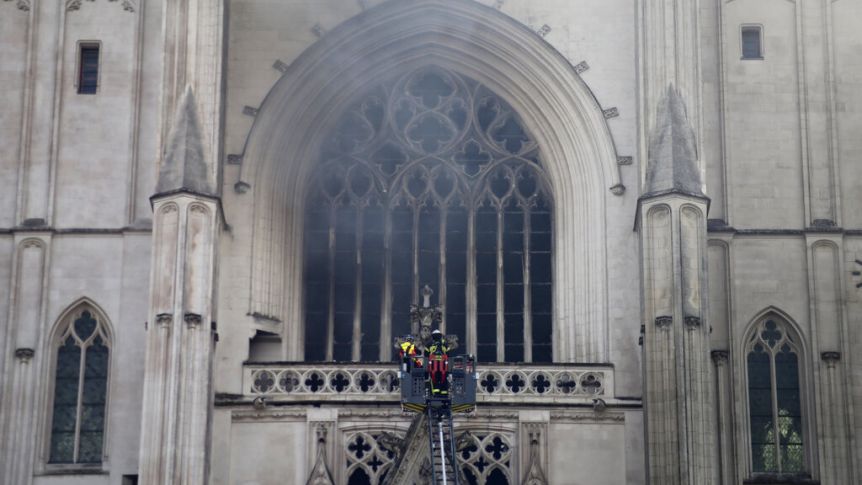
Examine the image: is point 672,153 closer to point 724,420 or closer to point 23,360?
point 724,420

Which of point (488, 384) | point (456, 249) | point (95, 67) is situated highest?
point (95, 67)

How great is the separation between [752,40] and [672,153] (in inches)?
159

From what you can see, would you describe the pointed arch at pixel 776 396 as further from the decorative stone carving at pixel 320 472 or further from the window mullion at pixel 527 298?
the decorative stone carving at pixel 320 472

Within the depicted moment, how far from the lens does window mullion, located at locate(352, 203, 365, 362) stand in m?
37.6

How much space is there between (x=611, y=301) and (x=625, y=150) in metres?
2.52

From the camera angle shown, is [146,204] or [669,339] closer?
[669,339]

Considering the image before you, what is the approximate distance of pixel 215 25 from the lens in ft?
Result: 119

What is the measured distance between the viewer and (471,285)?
3794 centimetres

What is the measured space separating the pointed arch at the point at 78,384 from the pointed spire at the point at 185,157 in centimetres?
307

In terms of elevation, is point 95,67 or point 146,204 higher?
point 95,67

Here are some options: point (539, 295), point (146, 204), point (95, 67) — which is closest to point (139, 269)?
point (146, 204)

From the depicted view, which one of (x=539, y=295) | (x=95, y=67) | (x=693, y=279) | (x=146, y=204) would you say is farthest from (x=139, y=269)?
(x=693, y=279)

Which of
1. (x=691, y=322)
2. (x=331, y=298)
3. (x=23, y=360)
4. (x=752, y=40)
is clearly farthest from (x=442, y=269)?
(x=23, y=360)

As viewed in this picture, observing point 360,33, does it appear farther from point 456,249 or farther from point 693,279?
point 693,279
